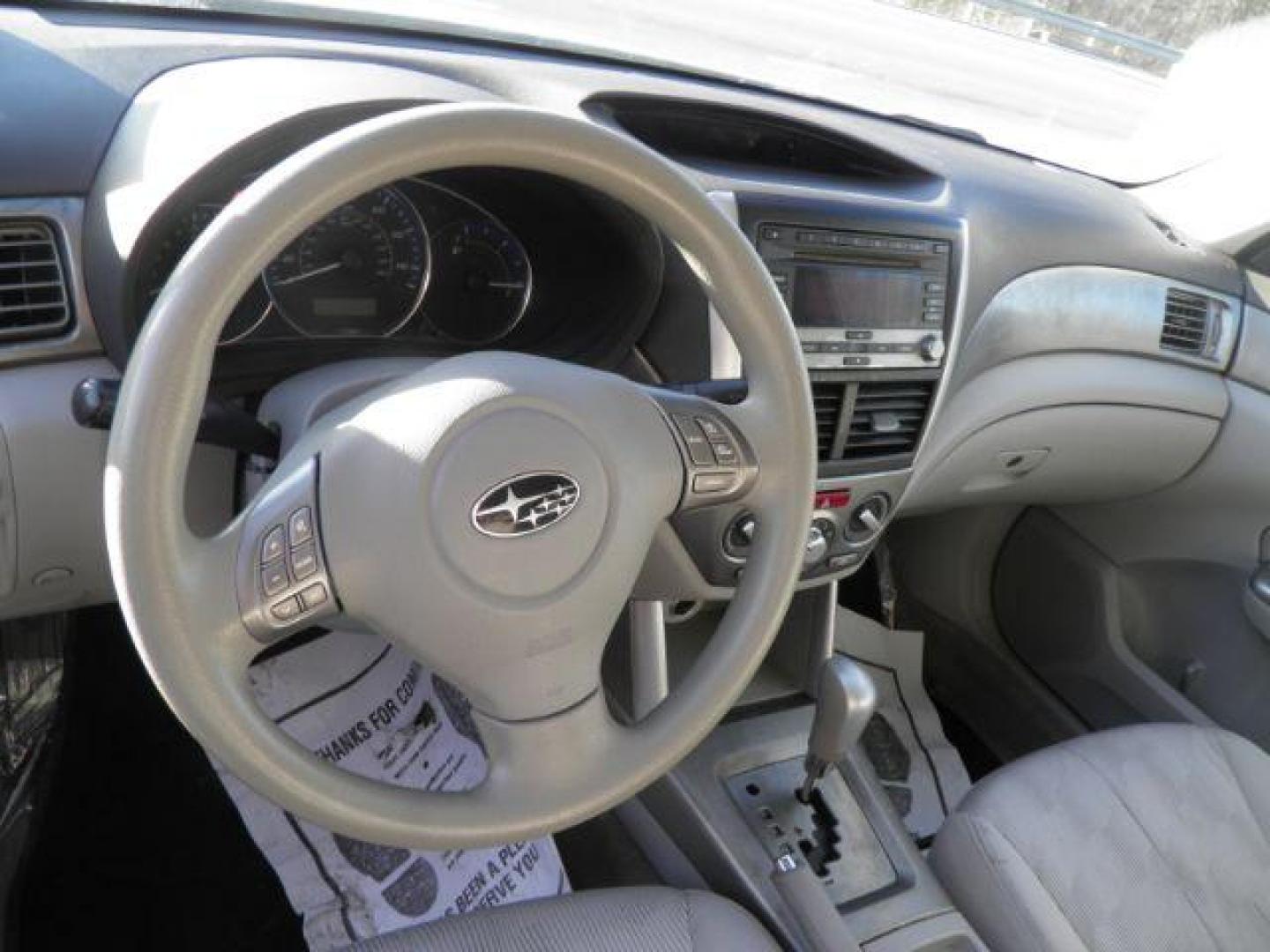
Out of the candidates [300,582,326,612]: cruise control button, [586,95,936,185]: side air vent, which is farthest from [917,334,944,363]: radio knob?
[300,582,326,612]: cruise control button

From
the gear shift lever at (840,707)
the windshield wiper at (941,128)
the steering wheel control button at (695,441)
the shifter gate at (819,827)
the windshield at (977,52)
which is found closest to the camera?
the steering wheel control button at (695,441)

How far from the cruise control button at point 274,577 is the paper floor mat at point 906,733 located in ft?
4.56

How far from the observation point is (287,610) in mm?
800

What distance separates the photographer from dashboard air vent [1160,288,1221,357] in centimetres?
182

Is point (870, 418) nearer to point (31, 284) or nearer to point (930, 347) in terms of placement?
point (930, 347)

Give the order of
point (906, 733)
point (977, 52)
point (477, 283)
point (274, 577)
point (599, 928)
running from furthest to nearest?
point (977, 52), point (906, 733), point (477, 283), point (599, 928), point (274, 577)

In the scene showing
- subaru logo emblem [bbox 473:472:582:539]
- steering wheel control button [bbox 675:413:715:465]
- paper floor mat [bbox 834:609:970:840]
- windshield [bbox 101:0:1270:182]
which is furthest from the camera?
paper floor mat [bbox 834:609:970:840]

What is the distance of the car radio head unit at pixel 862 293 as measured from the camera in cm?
131

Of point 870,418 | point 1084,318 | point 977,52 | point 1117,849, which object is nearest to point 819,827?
point 1117,849

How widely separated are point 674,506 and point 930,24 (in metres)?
4.97

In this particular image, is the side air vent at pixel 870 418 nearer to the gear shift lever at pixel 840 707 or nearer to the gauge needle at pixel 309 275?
the gear shift lever at pixel 840 707

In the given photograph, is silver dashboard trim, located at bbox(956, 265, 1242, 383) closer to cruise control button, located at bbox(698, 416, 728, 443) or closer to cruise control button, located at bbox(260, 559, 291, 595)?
cruise control button, located at bbox(698, 416, 728, 443)

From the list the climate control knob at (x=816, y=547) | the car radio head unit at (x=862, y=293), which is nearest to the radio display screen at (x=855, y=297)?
the car radio head unit at (x=862, y=293)

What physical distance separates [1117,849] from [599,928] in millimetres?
695
